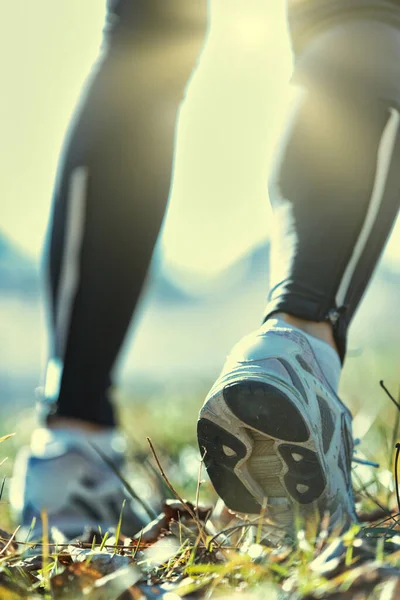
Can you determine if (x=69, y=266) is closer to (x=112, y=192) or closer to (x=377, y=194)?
(x=112, y=192)

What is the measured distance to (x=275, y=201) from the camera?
1.34m

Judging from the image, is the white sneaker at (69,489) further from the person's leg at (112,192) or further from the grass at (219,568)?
the grass at (219,568)

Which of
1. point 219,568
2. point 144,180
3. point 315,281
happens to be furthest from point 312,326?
point 144,180

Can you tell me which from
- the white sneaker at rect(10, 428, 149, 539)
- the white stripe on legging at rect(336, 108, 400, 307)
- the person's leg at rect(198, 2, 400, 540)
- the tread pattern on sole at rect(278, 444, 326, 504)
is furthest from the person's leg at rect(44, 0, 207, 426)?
the tread pattern on sole at rect(278, 444, 326, 504)

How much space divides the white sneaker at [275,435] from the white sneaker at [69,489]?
72 centimetres

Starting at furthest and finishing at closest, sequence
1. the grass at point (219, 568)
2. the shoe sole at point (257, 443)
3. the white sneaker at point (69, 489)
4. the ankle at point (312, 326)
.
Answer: the white sneaker at point (69, 489)
the ankle at point (312, 326)
the shoe sole at point (257, 443)
the grass at point (219, 568)

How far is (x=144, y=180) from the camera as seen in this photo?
6.05 feet

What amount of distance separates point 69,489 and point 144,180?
82 cm

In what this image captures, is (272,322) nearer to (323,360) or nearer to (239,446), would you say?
(323,360)

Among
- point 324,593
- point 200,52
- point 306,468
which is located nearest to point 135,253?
point 200,52

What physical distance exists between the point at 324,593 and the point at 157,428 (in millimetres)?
3369

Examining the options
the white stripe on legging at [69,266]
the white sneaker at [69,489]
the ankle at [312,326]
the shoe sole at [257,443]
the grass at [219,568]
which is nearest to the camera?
the grass at [219,568]

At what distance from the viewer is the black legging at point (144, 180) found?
1288 millimetres

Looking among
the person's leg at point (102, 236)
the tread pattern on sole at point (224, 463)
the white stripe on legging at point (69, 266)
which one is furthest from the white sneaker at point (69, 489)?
the tread pattern on sole at point (224, 463)
